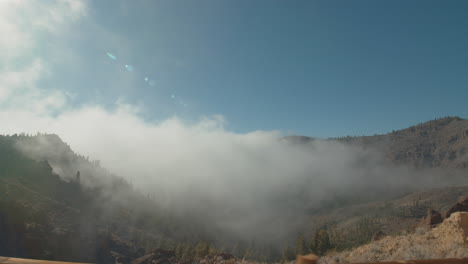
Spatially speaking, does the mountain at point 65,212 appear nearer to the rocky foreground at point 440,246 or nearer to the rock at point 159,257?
the rock at point 159,257

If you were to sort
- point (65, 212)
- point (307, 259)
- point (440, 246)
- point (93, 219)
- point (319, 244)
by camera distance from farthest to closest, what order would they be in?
point (93, 219), point (65, 212), point (319, 244), point (440, 246), point (307, 259)

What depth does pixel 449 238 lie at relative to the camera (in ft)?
41.5

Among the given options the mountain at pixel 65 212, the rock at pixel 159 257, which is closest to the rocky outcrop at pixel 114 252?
the mountain at pixel 65 212

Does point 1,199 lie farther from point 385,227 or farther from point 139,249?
point 385,227

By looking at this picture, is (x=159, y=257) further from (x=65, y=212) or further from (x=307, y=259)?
(x=307, y=259)

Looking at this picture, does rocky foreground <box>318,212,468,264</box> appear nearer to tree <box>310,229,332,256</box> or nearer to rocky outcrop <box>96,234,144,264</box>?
tree <box>310,229,332,256</box>

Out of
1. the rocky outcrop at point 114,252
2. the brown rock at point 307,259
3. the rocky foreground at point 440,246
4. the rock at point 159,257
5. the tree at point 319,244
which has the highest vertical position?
the brown rock at point 307,259

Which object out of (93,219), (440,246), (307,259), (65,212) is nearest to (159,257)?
(440,246)

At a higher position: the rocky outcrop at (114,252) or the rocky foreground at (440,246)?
the rocky foreground at (440,246)

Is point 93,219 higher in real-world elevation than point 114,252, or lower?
higher

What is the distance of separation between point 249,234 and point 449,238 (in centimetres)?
17601

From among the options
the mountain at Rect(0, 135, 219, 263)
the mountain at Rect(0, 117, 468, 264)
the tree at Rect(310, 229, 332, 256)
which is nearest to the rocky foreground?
the mountain at Rect(0, 117, 468, 264)

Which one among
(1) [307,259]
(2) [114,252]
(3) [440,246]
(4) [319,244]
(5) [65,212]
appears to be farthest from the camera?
(2) [114,252]

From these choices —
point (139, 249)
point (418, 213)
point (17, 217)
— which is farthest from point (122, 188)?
→ point (418, 213)
